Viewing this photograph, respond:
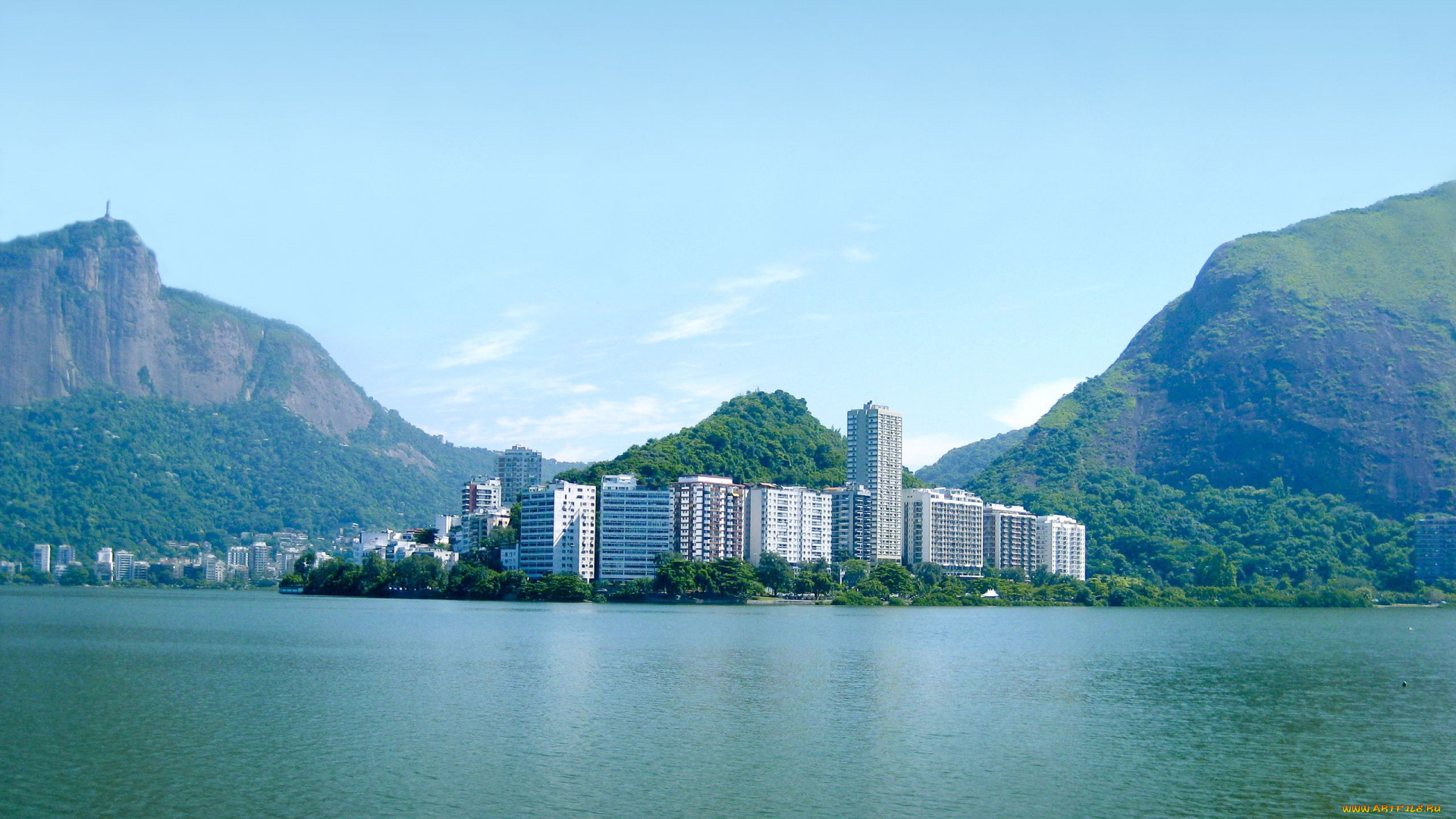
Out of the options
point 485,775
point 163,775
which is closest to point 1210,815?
point 485,775

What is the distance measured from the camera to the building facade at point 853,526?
140m

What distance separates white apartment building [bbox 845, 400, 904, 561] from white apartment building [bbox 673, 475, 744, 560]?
17.2 m

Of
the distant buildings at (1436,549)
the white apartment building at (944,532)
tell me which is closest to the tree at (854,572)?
the white apartment building at (944,532)

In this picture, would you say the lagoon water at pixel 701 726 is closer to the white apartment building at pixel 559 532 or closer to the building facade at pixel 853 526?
the white apartment building at pixel 559 532

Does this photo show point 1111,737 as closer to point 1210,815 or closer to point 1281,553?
point 1210,815

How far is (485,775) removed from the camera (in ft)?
86.4

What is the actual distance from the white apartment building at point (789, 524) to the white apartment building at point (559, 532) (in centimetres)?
1713

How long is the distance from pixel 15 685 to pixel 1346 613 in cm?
11313

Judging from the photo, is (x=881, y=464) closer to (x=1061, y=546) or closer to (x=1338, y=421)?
(x=1061, y=546)

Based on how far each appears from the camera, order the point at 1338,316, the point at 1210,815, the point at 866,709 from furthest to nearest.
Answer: the point at 1338,316, the point at 866,709, the point at 1210,815

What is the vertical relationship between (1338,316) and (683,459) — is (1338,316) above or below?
above

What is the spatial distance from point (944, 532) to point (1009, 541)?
10970 millimetres

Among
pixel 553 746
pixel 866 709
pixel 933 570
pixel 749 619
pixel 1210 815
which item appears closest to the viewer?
pixel 1210 815

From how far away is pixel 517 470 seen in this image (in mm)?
196250
